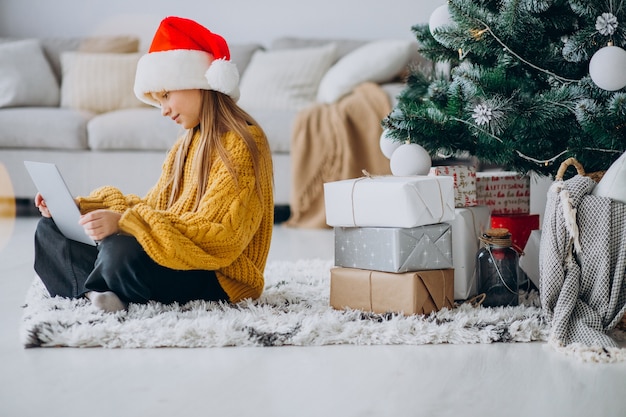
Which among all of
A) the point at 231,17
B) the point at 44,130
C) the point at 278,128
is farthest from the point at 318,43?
the point at 44,130

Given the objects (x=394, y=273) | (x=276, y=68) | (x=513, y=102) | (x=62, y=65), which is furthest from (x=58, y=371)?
(x=62, y=65)

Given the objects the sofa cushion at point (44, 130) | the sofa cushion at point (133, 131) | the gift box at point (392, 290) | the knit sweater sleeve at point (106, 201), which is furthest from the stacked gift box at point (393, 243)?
the sofa cushion at point (44, 130)

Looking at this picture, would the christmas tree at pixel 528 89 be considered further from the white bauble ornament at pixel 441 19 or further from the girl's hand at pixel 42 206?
the girl's hand at pixel 42 206

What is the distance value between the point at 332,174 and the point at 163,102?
144 centimetres

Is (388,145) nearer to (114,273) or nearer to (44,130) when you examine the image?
(114,273)

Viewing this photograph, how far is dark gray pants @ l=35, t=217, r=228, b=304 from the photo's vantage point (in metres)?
1.57

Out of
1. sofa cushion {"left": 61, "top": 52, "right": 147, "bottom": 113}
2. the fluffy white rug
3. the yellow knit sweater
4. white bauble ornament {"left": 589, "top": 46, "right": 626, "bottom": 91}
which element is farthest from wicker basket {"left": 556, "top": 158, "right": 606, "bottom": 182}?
sofa cushion {"left": 61, "top": 52, "right": 147, "bottom": 113}

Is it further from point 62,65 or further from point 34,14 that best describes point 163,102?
point 34,14

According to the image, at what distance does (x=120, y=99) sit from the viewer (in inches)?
143

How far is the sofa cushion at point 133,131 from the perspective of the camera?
3250mm

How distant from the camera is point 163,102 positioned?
1.74 meters

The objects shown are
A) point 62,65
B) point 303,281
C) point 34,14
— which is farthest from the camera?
point 34,14

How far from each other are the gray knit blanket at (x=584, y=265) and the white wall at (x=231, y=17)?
8.54ft

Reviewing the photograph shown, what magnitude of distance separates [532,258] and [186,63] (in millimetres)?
851
